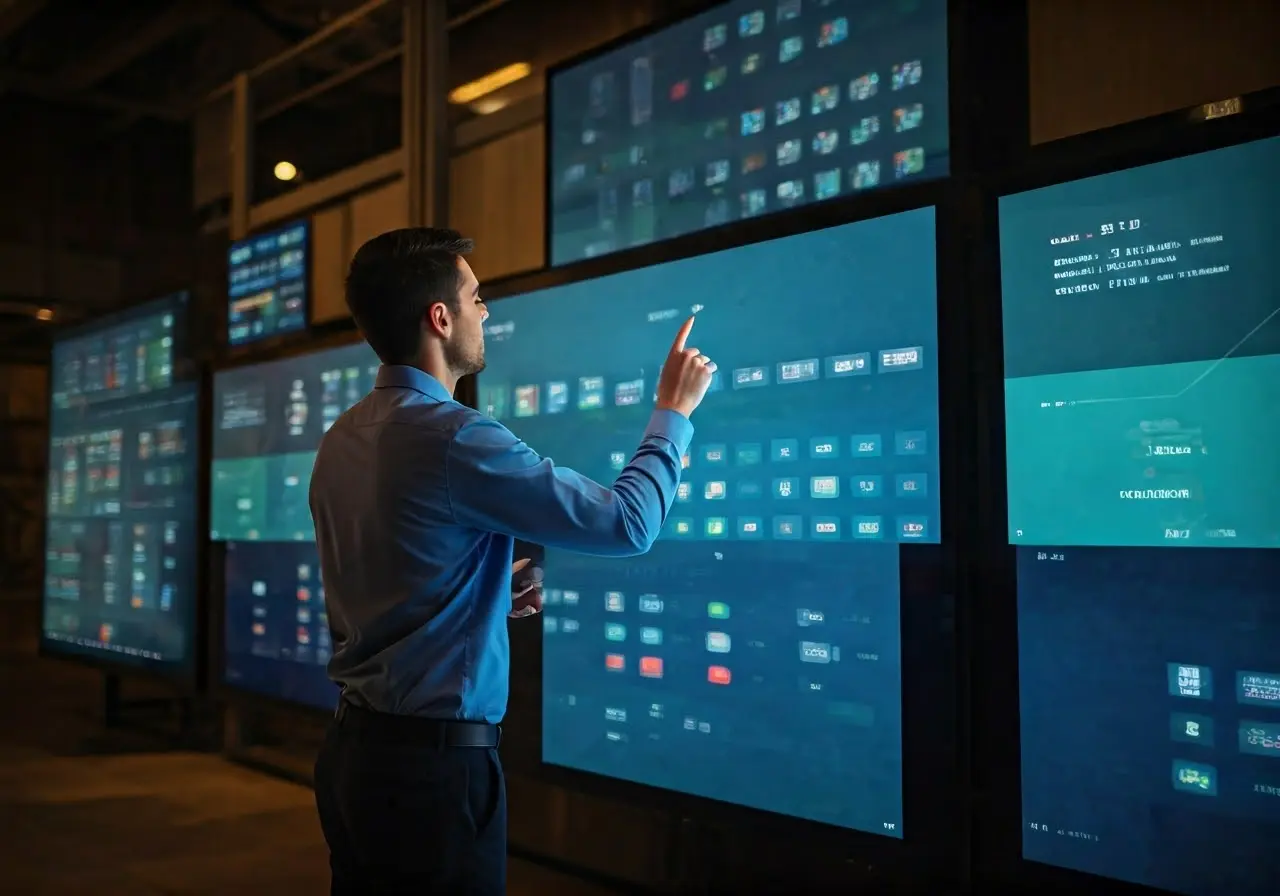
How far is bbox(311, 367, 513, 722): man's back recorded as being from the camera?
58.6 inches

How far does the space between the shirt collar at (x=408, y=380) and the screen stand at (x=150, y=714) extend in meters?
3.39

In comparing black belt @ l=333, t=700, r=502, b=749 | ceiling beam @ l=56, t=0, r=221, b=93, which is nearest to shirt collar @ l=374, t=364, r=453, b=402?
black belt @ l=333, t=700, r=502, b=749

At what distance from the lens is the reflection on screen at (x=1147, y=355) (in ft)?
5.15

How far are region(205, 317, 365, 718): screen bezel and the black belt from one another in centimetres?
212

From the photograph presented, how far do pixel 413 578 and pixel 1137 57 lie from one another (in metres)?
1.46

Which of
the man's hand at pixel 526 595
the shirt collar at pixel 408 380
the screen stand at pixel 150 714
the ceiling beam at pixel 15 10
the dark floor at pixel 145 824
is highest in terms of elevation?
the ceiling beam at pixel 15 10

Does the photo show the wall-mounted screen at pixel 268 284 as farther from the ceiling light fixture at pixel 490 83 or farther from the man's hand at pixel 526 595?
the man's hand at pixel 526 595

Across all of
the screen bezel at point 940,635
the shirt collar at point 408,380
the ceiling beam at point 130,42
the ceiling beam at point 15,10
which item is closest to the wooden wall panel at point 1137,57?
the screen bezel at point 940,635

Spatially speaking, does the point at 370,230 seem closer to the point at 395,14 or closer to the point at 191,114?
the point at 395,14

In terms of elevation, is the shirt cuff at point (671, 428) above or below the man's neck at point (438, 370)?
below

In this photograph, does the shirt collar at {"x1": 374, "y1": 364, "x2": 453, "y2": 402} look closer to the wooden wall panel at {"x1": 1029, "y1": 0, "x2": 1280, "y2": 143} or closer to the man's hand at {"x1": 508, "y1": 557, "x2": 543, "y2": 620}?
the man's hand at {"x1": 508, "y1": 557, "x2": 543, "y2": 620}

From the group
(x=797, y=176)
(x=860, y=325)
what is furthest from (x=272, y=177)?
(x=860, y=325)

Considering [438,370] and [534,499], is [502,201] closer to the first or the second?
[438,370]

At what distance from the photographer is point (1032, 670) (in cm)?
177
